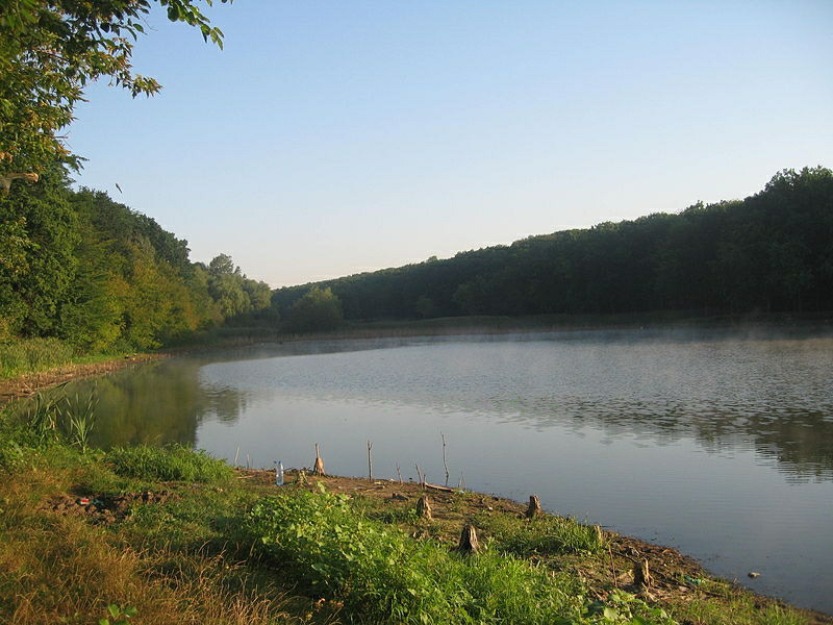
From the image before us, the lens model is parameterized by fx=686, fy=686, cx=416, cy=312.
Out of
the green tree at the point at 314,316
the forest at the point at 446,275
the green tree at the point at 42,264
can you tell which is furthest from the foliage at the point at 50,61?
the green tree at the point at 314,316

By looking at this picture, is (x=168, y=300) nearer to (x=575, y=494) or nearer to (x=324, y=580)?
(x=575, y=494)

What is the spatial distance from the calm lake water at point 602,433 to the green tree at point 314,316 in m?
55.0

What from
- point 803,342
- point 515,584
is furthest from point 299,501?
point 803,342

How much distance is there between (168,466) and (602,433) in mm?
9701

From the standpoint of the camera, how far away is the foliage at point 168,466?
34.3ft

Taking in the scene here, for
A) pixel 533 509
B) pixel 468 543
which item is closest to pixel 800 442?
pixel 533 509

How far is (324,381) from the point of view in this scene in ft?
106

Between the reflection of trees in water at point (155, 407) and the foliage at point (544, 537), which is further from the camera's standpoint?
the reflection of trees in water at point (155, 407)

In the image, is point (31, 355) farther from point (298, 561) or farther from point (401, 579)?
point (401, 579)

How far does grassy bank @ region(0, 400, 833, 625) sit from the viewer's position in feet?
14.0

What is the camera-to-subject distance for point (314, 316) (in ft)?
298

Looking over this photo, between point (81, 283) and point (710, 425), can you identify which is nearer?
point (710, 425)

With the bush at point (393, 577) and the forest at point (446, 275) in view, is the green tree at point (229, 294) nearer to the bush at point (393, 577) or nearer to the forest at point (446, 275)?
the forest at point (446, 275)

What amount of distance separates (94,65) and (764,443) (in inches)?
536
